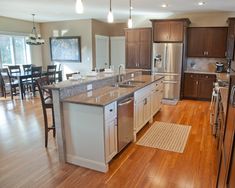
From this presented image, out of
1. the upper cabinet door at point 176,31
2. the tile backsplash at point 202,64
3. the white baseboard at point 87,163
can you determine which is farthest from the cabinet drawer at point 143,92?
the tile backsplash at point 202,64

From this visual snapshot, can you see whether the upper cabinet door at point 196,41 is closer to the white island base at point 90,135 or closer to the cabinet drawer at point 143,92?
the cabinet drawer at point 143,92

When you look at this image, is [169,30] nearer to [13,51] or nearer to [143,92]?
[143,92]

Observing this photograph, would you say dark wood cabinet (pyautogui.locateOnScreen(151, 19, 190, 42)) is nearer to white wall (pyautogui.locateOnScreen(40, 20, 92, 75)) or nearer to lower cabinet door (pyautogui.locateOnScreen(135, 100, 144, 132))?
white wall (pyautogui.locateOnScreen(40, 20, 92, 75))

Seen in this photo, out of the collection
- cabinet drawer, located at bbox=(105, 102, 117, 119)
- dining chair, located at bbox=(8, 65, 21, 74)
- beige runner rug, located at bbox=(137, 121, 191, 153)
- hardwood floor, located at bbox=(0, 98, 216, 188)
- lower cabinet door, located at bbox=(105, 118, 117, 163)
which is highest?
dining chair, located at bbox=(8, 65, 21, 74)

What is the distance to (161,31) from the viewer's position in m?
6.43

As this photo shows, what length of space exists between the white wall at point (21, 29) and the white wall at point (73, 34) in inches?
11.1

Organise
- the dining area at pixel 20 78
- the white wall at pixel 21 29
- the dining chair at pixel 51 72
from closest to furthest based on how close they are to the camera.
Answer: the dining area at pixel 20 78 < the dining chair at pixel 51 72 < the white wall at pixel 21 29

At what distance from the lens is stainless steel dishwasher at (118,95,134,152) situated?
3000 mm

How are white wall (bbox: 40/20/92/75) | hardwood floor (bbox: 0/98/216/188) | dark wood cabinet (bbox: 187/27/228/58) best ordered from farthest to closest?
white wall (bbox: 40/20/92/75), dark wood cabinet (bbox: 187/27/228/58), hardwood floor (bbox: 0/98/216/188)

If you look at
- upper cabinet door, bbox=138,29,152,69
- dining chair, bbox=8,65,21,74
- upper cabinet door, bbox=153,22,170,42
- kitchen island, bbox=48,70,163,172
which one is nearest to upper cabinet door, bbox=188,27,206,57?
upper cabinet door, bbox=153,22,170,42

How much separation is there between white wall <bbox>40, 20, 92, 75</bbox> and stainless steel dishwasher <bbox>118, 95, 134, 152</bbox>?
17.0 feet

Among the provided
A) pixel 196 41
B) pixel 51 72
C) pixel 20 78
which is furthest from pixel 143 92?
pixel 20 78

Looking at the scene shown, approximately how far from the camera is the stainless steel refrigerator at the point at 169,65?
246 inches

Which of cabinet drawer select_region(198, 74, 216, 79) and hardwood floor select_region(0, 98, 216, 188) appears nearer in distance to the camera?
hardwood floor select_region(0, 98, 216, 188)
